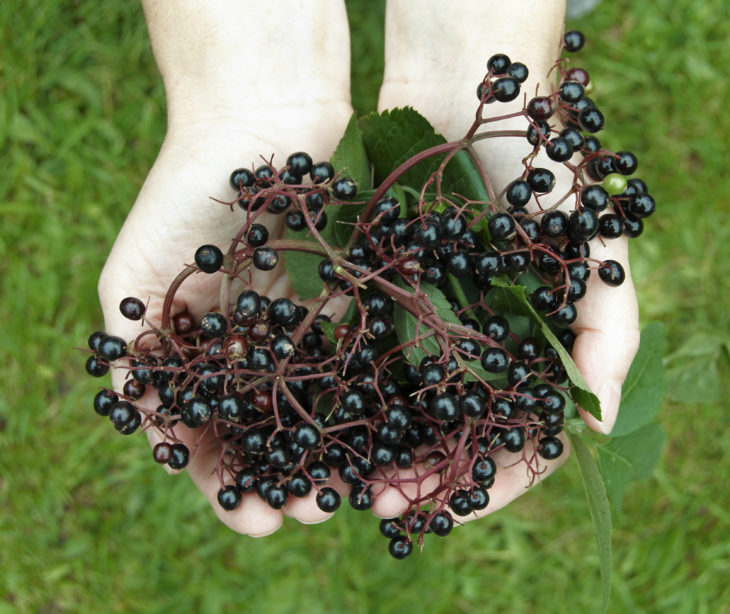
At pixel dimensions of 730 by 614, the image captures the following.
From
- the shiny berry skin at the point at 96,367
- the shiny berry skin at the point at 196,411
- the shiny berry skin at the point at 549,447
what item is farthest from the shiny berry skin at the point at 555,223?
the shiny berry skin at the point at 96,367

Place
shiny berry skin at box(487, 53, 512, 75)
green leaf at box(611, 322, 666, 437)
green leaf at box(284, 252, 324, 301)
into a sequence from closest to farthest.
A: shiny berry skin at box(487, 53, 512, 75) < green leaf at box(284, 252, 324, 301) < green leaf at box(611, 322, 666, 437)

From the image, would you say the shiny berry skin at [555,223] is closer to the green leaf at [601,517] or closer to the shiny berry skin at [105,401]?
the green leaf at [601,517]

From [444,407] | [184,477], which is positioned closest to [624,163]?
[444,407]

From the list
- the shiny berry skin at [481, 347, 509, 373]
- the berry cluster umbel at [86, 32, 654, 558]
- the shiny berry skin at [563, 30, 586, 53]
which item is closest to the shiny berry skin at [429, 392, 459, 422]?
the berry cluster umbel at [86, 32, 654, 558]

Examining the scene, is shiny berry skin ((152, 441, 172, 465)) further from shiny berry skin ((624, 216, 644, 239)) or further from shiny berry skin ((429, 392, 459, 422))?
shiny berry skin ((624, 216, 644, 239))

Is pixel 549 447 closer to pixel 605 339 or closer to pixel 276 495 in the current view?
pixel 605 339
